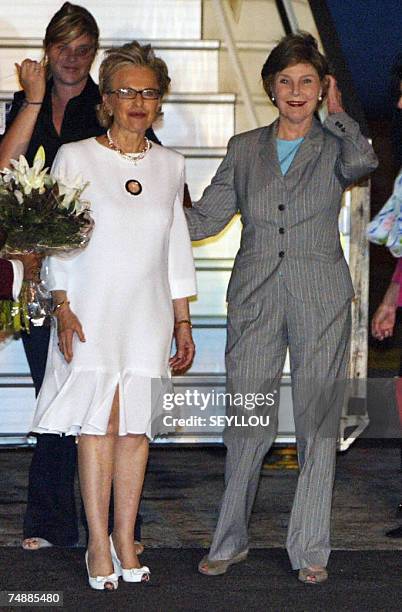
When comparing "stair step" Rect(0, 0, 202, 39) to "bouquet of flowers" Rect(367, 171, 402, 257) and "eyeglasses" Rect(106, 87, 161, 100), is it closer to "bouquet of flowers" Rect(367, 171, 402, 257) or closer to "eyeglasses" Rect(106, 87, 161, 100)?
"bouquet of flowers" Rect(367, 171, 402, 257)

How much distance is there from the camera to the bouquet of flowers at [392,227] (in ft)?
18.8

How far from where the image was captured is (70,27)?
5914 millimetres

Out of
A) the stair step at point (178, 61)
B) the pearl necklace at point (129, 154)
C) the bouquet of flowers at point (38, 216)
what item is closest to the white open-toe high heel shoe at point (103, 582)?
the bouquet of flowers at point (38, 216)

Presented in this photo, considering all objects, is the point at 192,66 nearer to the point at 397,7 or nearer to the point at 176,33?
the point at 176,33

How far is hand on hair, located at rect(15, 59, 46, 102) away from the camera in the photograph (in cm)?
578

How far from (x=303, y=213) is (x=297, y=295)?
0.31m

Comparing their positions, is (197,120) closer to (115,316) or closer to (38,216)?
(115,316)

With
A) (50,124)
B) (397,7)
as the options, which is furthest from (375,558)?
(397,7)

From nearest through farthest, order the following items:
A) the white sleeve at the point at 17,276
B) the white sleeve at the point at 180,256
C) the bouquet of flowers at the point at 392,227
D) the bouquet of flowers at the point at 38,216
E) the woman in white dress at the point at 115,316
Answer: the bouquet of flowers at the point at 38,216 < the white sleeve at the point at 17,276 < the woman in white dress at the point at 115,316 < the white sleeve at the point at 180,256 < the bouquet of flowers at the point at 392,227

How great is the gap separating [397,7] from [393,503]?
1154 cm

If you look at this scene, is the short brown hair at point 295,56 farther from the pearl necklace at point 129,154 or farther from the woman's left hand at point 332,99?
the pearl necklace at point 129,154

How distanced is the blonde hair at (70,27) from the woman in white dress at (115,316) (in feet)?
2.05

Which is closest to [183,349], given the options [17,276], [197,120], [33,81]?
[17,276]

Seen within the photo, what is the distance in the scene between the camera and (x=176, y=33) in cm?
792
